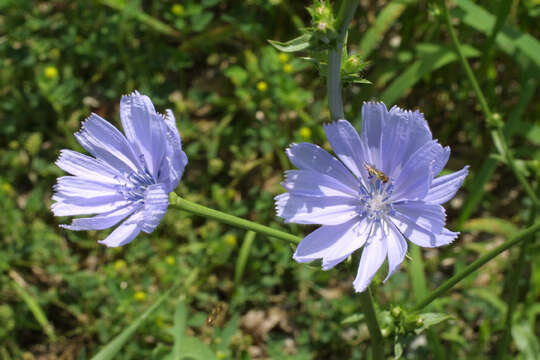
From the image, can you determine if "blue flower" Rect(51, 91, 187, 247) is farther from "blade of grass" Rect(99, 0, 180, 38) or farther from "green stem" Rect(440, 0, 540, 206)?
"blade of grass" Rect(99, 0, 180, 38)

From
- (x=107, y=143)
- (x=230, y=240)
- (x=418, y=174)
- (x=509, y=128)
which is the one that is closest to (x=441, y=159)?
(x=418, y=174)

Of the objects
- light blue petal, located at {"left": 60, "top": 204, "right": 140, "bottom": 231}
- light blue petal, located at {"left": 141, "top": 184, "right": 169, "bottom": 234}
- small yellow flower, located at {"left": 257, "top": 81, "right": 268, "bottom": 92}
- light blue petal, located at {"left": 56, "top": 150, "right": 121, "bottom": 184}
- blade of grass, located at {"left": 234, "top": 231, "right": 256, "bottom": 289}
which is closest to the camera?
light blue petal, located at {"left": 141, "top": 184, "right": 169, "bottom": 234}

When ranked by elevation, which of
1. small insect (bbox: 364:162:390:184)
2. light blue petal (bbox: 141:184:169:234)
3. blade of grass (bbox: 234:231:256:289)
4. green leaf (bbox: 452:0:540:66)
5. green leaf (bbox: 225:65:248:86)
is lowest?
blade of grass (bbox: 234:231:256:289)

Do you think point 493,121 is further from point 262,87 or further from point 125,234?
point 125,234

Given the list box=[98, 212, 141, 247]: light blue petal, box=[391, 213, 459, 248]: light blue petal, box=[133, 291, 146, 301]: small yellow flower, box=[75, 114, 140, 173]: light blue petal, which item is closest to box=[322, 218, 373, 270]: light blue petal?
box=[391, 213, 459, 248]: light blue petal

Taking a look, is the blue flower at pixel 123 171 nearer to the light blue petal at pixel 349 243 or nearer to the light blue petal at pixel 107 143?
the light blue petal at pixel 107 143

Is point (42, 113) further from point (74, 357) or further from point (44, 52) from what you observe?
point (74, 357)

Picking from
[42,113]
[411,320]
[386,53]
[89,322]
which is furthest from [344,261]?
[42,113]
